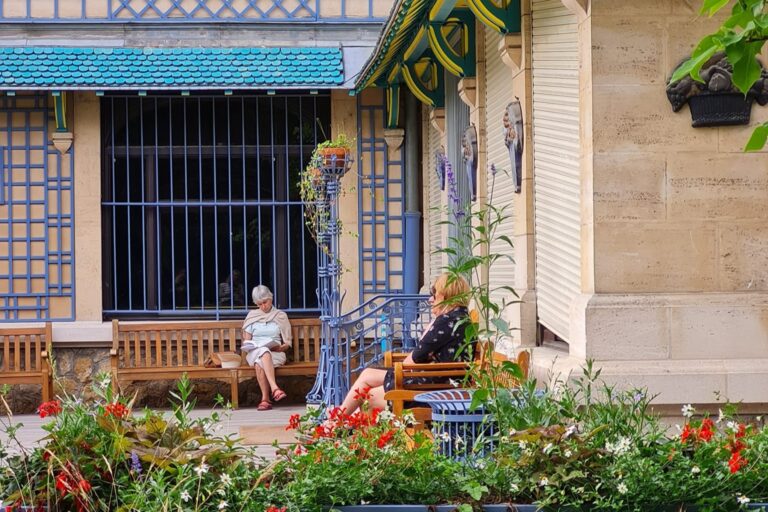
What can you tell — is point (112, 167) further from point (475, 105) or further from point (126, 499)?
point (126, 499)

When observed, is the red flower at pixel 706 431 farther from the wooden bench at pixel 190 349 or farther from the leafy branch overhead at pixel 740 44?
the wooden bench at pixel 190 349

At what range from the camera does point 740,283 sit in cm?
616

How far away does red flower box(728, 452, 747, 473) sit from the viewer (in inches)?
144

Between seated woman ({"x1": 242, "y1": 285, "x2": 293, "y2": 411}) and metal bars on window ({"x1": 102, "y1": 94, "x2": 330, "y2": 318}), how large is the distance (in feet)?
2.15

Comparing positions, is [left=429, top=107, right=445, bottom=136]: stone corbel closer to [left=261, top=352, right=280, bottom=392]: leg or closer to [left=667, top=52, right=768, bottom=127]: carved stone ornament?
[left=261, top=352, right=280, bottom=392]: leg

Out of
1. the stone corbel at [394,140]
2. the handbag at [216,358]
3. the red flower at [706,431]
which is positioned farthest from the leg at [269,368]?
the red flower at [706,431]

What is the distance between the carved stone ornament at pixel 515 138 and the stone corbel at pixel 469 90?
5.36ft

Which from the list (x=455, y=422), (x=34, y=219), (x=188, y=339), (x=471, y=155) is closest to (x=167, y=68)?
(x=34, y=219)

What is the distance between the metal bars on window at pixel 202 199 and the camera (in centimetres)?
1307

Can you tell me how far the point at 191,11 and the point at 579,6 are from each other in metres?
7.47

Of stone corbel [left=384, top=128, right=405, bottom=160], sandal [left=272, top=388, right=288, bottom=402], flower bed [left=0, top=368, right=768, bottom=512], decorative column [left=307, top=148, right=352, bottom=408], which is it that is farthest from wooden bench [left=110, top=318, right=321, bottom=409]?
flower bed [left=0, top=368, right=768, bottom=512]

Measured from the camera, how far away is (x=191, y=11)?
42.7ft

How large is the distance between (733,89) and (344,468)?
309 cm

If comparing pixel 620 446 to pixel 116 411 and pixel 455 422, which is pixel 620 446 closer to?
pixel 116 411
